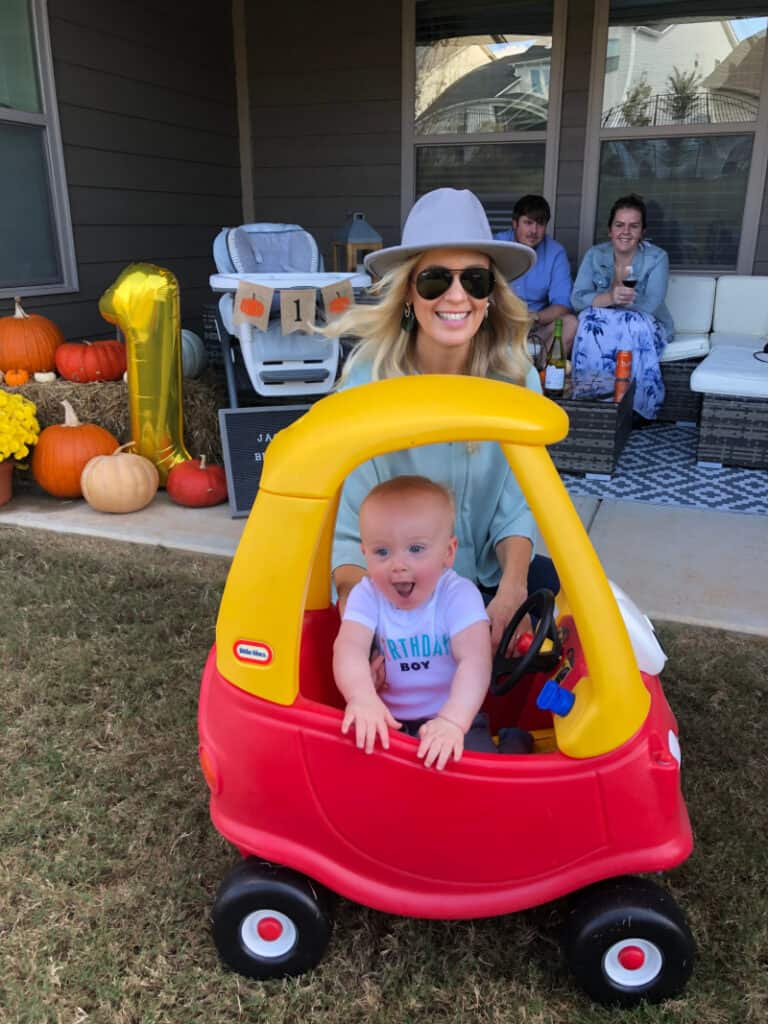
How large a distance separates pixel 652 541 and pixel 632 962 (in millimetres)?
2202

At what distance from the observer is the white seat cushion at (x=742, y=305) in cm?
552

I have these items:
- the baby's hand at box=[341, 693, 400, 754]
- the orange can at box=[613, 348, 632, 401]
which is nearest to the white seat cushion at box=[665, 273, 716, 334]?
the orange can at box=[613, 348, 632, 401]

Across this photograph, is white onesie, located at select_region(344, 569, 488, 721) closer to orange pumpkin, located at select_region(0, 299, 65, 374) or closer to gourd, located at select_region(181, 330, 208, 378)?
orange pumpkin, located at select_region(0, 299, 65, 374)

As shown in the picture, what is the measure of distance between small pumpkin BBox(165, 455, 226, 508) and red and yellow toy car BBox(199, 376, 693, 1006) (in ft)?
8.05

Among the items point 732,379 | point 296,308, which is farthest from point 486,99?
point 296,308

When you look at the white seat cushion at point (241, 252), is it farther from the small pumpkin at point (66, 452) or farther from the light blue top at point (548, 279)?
the light blue top at point (548, 279)

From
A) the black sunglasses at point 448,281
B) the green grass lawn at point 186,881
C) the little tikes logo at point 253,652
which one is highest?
the black sunglasses at point 448,281

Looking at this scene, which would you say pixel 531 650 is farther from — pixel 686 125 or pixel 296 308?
pixel 686 125

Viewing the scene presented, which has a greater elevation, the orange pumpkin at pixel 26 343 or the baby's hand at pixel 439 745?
the orange pumpkin at pixel 26 343

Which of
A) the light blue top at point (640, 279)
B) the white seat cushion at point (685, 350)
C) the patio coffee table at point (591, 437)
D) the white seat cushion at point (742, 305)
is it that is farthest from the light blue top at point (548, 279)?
the patio coffee table at point (591, 437)

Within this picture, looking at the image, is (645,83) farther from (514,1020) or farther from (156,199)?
(514,1020)

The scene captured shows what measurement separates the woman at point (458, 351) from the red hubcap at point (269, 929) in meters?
0.65

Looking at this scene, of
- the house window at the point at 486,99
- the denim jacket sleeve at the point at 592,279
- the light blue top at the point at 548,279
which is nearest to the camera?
the denim jacket sleeve at the point at 592,279

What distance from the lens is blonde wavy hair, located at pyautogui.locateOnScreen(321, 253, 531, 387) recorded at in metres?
1.84
